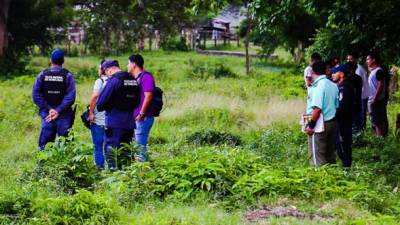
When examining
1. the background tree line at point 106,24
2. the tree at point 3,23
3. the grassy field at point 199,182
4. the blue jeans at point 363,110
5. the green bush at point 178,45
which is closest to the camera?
the grassy field at point 199,182

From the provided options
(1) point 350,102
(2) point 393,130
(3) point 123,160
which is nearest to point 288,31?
(2) point 393,130

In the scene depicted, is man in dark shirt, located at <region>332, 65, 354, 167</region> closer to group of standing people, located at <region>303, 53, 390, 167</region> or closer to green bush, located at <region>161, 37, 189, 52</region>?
group of standing people, located at <region>303, 53, 390, 167</region>

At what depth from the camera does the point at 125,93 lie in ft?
30.8

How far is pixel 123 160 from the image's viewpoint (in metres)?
9.09

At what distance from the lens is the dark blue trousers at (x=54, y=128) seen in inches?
401

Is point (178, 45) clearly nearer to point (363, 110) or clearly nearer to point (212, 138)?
point (363, 110)

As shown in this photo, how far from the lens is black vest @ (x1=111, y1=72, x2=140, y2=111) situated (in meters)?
9.35

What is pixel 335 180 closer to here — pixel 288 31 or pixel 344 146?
pixel 344 146

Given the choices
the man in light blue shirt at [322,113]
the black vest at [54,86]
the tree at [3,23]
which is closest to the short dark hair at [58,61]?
the black vest at [54,86]

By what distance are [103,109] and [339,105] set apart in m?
3.47

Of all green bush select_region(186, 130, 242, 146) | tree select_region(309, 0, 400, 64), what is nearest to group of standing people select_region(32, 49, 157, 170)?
green bush select_region(186, 130, 242, 146)

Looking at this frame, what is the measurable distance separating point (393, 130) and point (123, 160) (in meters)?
7.17

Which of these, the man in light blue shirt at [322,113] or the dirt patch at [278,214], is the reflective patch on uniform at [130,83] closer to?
the man in light blue shirt at [322,113]

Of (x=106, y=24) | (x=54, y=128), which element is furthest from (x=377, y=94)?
(x=106, y=24)
